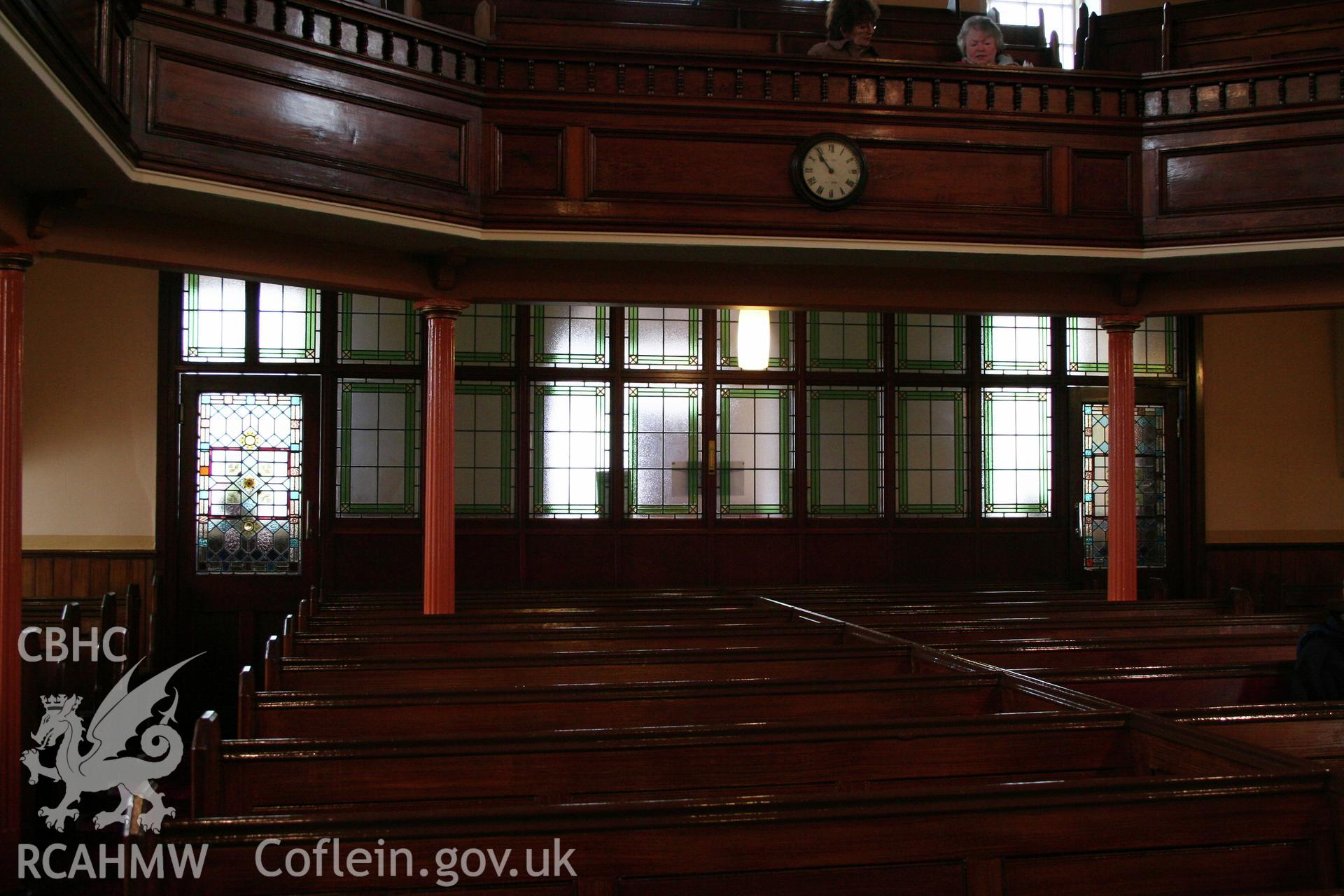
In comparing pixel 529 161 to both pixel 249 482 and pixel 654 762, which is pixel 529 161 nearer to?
pixel 249 482

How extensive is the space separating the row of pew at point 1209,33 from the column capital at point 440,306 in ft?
14.3

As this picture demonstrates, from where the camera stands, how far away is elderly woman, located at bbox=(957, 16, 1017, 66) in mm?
6148

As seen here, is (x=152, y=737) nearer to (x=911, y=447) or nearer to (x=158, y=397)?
(x=158, y=397)

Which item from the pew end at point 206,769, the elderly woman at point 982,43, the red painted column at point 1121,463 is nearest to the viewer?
the pew end at point 206,769

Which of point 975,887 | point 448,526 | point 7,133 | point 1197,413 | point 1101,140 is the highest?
point 1101,140

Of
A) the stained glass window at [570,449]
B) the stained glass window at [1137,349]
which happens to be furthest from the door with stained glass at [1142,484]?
the stained glass window at [570,449]

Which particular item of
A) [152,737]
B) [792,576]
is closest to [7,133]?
[152,737]

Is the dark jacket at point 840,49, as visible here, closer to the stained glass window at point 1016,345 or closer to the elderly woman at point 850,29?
the elderly woman at point 850,29

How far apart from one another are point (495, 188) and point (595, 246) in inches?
21.7

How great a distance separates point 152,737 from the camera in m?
5.76

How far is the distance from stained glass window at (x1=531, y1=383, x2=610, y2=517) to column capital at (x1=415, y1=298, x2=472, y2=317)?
203 centimetres

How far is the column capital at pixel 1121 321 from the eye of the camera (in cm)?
638

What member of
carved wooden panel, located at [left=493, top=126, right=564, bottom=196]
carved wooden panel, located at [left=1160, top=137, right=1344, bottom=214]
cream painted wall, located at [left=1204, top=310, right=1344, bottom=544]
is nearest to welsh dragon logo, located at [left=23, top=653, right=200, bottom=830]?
carved wooden panel, located at [left=493, top=126, right=564, bottom=196]

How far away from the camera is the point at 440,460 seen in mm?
5832
